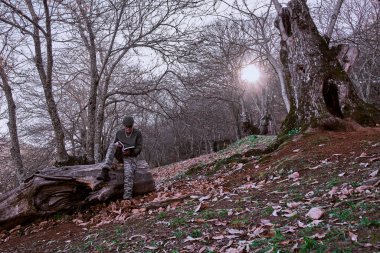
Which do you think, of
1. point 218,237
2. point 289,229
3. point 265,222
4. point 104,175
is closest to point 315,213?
point 289,229

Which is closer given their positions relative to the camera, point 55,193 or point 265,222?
point 265,222

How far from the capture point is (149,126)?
33156 mm

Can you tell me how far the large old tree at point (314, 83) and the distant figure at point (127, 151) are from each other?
12.7ft

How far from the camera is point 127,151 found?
24.9 feet

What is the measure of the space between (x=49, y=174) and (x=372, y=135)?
663 cm

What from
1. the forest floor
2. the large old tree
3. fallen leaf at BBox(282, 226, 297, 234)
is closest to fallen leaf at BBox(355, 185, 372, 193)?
the forest floor

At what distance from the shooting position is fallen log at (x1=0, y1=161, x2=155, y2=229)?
7.06 metres

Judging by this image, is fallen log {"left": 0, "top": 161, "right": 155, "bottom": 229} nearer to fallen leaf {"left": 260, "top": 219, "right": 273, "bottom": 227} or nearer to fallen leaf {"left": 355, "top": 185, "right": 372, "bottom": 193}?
fallen leaf {"left": 260, "top": 219, "right": 273, "bottom": 227}

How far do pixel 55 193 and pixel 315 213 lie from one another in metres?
5.59

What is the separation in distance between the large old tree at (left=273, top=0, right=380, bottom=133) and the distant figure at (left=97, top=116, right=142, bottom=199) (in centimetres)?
388

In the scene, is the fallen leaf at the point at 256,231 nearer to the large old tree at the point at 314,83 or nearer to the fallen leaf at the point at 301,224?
the fallen leaf at the point at 301,224

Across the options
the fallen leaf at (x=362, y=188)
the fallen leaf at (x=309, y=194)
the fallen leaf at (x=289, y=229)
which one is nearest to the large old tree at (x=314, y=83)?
the fallen leaf at (x=309, y=194)

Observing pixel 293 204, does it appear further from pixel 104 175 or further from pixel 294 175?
pixel 104 175

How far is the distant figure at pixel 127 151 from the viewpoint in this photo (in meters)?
7.50
